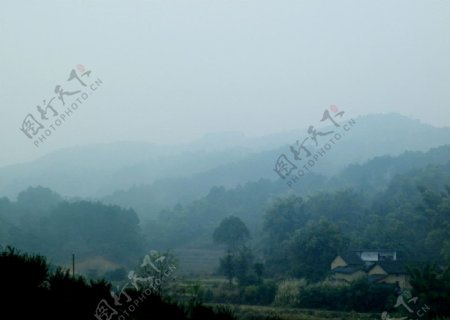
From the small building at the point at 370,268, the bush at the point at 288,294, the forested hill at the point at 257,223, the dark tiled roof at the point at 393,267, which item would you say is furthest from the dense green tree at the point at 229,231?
the bush at the point at 288,294

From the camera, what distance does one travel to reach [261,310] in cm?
2430

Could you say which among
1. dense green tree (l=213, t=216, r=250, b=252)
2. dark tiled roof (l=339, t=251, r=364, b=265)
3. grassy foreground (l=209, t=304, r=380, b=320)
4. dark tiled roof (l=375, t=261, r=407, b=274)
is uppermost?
dense green tree (l=213, t=216, r=250, b=252)

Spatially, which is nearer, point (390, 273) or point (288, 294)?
point (288, 294)

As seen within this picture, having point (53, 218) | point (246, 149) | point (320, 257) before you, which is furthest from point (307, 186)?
point (246, 149)

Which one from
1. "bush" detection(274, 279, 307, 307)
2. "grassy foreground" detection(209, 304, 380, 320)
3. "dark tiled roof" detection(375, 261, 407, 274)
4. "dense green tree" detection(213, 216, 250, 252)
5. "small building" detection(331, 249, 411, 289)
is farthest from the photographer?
"dense green tree" detection(213, 216, 250, 252)

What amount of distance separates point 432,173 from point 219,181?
177 feet

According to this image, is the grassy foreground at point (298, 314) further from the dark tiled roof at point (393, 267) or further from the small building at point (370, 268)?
the dark tiled roof at point (393, 267)

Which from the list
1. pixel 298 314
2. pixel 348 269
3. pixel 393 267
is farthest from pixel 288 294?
pixel 393 267

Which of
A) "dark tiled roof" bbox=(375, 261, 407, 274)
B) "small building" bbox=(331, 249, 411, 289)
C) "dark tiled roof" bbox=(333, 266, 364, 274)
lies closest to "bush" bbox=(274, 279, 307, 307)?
"small building" bbox=(331, 249, 411, 289)

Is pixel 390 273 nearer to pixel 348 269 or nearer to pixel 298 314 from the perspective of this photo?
pixel 348 269

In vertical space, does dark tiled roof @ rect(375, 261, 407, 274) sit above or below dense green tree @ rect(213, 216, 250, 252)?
below

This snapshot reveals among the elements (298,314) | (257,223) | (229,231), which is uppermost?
(257,223)

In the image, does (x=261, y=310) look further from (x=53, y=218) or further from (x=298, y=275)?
(x=53, y=218)

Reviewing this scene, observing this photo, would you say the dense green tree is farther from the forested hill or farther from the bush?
the bush
